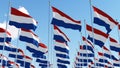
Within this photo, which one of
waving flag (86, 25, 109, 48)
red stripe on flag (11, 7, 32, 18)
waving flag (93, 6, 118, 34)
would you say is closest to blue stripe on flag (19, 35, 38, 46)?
red stripe on flag (11, 7, 32, 18)

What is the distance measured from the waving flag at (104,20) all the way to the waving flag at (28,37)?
18.6 feet

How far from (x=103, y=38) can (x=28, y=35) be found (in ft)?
21.5

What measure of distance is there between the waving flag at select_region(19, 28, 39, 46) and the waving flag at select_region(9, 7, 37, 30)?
2060 millimetres

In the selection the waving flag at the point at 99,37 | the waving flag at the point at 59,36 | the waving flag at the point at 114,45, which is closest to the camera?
the waving flag at the point at 99,37

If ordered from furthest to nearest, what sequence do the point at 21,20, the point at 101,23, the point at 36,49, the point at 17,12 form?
the point at 36,49, the point at 17,12, the point at 21,20, the point at 101,23

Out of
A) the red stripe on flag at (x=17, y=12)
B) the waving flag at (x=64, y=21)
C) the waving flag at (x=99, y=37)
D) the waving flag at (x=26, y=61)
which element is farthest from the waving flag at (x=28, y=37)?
the waving flag at (x=26, y=61)

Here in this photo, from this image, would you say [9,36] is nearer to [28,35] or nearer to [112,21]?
[28,35]

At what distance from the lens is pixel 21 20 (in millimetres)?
28562

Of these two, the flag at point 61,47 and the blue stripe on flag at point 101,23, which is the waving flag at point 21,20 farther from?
the flag at point 61,47

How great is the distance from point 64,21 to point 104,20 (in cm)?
351

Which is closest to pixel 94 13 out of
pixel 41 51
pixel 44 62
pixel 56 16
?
pixel 56 16

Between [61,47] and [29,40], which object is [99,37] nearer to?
[29,40]

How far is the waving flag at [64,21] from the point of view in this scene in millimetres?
29453

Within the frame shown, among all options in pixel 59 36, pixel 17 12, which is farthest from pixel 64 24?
pixel 17 12
